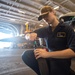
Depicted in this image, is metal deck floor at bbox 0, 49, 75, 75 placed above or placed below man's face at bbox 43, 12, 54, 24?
below

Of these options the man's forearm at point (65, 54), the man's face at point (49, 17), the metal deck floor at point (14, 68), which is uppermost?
the man's face at point (49, 17)

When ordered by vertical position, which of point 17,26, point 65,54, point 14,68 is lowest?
point 14,68

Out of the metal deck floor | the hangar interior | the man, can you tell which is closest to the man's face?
the man

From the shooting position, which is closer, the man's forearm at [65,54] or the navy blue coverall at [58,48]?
the man's forearm at [65,54]

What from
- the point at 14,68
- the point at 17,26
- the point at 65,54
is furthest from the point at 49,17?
the point at 17,26

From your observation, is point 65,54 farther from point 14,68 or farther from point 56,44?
point 14,68

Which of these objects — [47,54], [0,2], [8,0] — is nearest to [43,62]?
[47,54]

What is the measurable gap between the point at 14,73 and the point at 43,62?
1.23 m

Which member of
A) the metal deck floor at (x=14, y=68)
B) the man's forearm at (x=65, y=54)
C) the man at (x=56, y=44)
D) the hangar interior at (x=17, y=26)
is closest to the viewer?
the man's forearm at (x=65, y=54)

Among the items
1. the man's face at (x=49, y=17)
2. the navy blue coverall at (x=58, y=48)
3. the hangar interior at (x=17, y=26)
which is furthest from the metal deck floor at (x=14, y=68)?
the man's face at (x=49, y=17)

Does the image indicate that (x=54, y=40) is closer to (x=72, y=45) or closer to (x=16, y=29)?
(x=72, y=45)

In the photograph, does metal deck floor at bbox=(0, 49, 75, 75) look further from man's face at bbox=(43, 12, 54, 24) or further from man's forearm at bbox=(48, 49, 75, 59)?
man's face at bbox=(43, 12, 54, 24)

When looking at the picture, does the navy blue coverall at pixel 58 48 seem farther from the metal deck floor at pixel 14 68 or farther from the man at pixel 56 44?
the metal deck floor at pixel 14 68

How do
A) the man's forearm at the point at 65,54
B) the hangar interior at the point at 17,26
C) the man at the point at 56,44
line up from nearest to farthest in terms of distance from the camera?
the man's forearm at the point at 65,54 → the man at the point at 56,44 → the hangar interior at the point at 17,26
